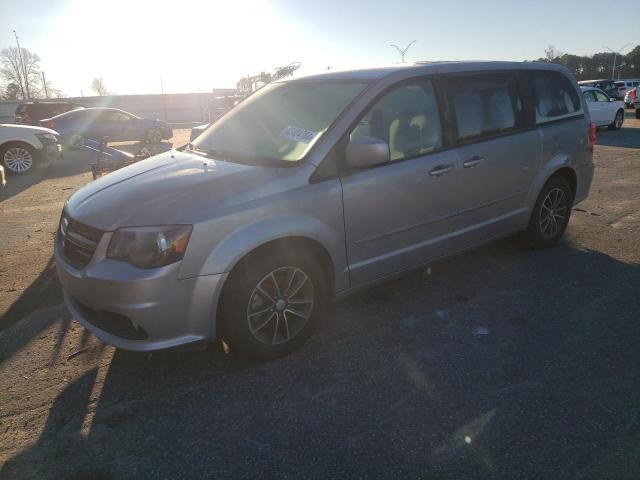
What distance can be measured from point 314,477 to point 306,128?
215 cm

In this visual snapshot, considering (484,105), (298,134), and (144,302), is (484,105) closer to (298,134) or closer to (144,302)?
(298,134)

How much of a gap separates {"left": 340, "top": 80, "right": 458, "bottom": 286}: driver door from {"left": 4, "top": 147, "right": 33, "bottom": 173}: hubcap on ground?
11030 mm

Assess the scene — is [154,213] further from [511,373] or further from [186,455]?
[511,373]

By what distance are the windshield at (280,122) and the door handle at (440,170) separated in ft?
2.66

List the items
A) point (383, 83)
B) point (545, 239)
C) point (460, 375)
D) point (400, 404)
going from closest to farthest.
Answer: point (400, 404) < point (460, 375) < point (383, 83) < point (545, 239)

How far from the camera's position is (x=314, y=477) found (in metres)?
2.12

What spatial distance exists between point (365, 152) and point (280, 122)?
32.8 inches

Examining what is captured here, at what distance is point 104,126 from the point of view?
57.0ft

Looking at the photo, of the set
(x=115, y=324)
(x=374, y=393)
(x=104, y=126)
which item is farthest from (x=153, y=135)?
(x=374, y=393)

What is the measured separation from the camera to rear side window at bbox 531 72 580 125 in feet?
14.6

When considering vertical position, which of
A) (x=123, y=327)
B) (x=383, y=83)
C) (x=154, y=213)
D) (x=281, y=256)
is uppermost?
(x=383, y=83)

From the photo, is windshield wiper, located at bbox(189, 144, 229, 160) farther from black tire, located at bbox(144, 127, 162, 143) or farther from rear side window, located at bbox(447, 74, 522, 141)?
black tire, located at bbox(144, 127, 162, 143)

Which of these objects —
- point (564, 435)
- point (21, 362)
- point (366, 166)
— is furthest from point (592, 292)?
point (21, 362)

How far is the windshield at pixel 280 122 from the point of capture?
321 centimetres
